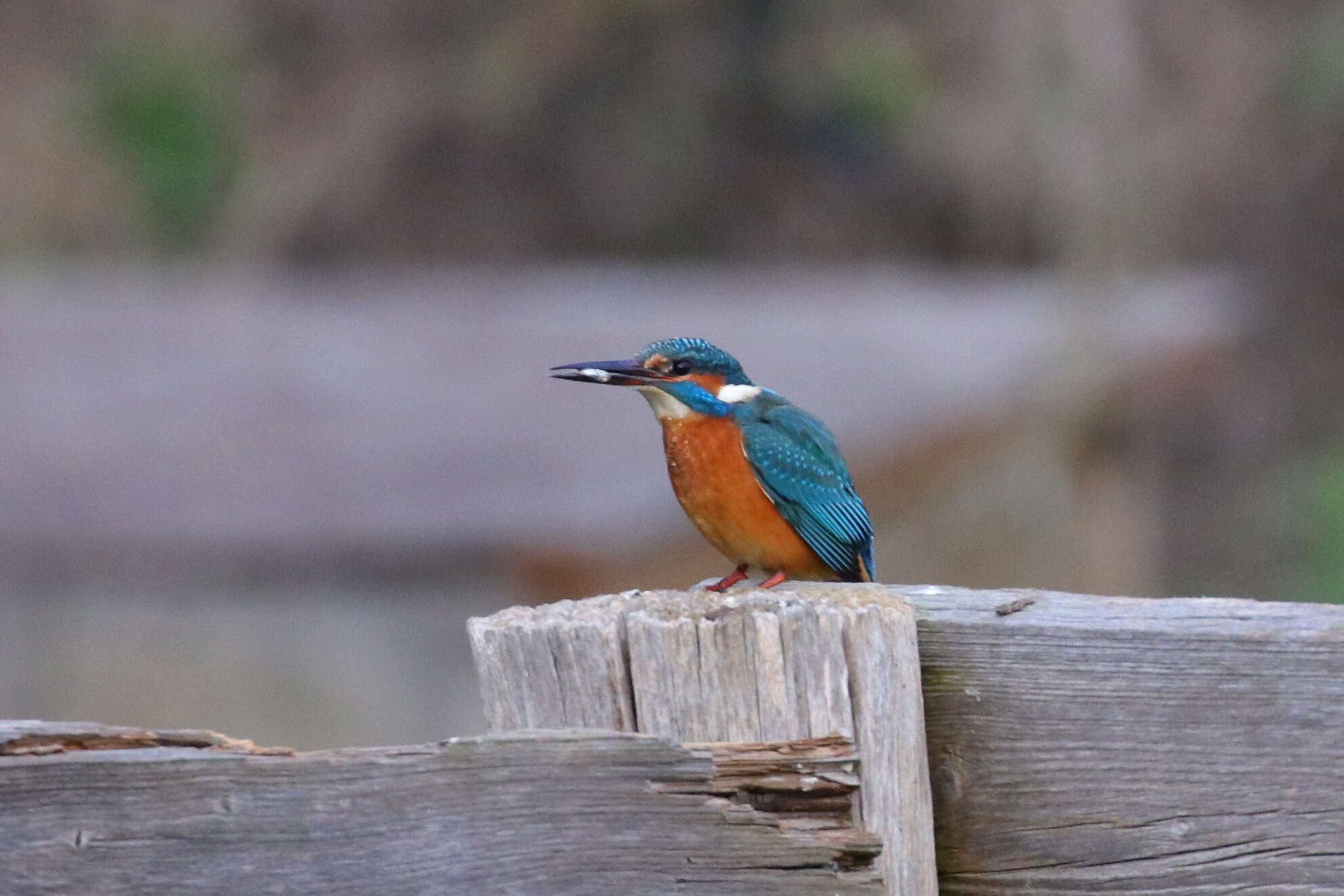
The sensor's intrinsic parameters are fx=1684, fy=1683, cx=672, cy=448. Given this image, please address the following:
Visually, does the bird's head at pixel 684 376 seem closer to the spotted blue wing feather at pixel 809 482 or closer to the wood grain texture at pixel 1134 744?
the spotted blue wing feather at pixel 809 482

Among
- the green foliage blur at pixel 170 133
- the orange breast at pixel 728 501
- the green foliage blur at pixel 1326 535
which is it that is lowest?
the orange breast at pixel 728 501

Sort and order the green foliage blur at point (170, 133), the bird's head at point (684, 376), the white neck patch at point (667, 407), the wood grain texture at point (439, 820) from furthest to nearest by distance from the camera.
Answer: the green foliage blur at point (170, 133) < the white neck patch at point (667, 407) < the bird's head at point (684, 376) < the wood grain texture at point (439, 820)

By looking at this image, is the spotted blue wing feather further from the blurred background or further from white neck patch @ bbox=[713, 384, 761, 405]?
the blurred background

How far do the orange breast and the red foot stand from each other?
15 mm

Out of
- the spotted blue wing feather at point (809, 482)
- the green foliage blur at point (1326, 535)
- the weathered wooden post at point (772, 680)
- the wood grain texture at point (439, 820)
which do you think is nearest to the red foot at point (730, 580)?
the spotted blue wing feather at point (809, 482)

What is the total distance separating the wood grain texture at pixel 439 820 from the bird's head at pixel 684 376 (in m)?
1.03

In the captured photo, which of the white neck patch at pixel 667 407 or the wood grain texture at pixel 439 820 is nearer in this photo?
the wood grain texture at pixel 439 820

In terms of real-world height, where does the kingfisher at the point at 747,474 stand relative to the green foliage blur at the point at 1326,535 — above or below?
below

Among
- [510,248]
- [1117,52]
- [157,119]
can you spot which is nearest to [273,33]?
[157,119]

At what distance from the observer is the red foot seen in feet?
7.82

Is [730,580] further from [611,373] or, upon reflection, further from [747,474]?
[611,373]

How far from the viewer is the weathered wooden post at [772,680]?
5.42 ft

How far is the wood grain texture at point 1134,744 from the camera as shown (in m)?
1.60

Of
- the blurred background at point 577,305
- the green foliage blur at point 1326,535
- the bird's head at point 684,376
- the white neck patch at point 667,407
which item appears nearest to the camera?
the bird's head at point 684,376
